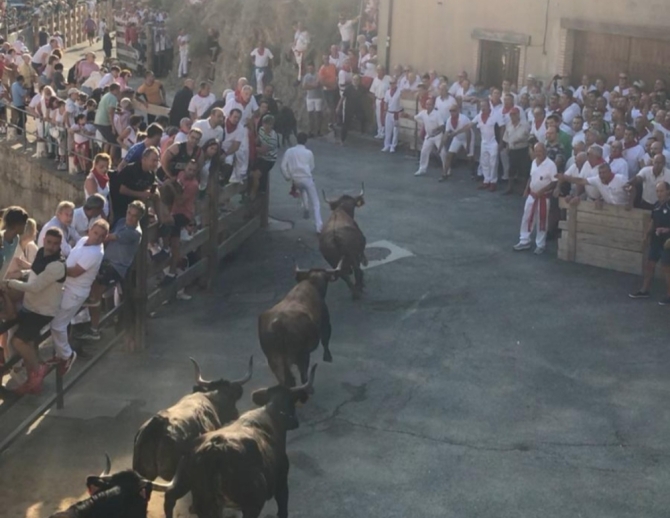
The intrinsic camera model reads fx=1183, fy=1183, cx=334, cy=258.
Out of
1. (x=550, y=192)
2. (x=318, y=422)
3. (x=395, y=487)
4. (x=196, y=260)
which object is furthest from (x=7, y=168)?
(x=395, y=487)

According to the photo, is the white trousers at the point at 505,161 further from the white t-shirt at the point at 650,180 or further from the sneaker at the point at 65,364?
the sneaker at the point at 65,364

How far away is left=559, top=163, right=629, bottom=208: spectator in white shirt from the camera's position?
52.3 feet

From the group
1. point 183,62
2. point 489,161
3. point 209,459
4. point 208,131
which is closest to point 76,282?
point 209,459

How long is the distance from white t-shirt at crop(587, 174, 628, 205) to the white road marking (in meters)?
2.81

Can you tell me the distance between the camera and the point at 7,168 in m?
22.8

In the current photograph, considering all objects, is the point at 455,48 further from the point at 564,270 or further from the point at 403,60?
the point at 564,270

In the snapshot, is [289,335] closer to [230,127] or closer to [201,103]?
[230,127]

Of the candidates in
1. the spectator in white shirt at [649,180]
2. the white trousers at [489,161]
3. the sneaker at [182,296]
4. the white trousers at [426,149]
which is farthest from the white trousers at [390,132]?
the sneaker at [182,296]

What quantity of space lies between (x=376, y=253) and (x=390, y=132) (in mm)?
7189

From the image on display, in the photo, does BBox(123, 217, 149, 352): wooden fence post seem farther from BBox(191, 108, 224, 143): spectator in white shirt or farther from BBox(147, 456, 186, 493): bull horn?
BBox(147, 456, 186, 493): bull horn

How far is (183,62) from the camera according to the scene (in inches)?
1315

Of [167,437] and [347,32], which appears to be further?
[347,32]

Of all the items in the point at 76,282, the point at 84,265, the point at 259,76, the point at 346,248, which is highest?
the point at 259,76

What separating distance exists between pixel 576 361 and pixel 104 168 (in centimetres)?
601
